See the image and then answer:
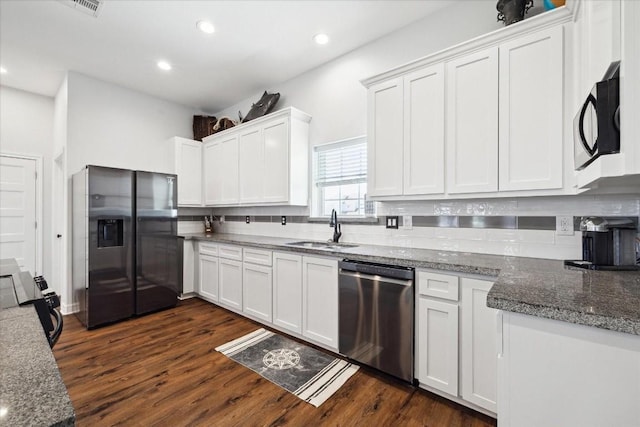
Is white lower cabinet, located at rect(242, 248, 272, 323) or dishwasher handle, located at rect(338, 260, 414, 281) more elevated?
dishwasher handle, located at rect(338, 260, 414, 281)

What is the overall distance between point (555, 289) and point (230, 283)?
10.3 feet

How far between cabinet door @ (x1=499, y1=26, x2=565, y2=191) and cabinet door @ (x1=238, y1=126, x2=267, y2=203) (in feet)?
8.42

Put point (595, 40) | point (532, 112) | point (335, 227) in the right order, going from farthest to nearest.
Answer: point (335, 227) < point (532, 112) < point (595, 40)

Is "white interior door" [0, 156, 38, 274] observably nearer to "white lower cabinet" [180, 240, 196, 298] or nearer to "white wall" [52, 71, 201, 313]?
"white wall" [52, 71, 201, 313]

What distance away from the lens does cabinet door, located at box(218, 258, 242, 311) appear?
3352mm

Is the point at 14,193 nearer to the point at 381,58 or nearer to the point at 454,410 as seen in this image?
the point at 381,58

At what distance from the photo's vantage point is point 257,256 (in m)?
3.10

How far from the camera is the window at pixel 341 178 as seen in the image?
3102mm

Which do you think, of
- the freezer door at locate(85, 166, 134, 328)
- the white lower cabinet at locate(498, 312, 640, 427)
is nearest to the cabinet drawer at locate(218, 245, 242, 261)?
the freezer door at locate(85, 166, 134, 328)

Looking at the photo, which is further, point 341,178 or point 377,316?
point 341,178

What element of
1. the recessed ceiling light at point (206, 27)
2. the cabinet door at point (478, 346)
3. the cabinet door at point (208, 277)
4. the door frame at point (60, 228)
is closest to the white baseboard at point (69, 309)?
the door frame at point (60, 228)

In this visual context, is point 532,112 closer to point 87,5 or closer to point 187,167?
point 87,5

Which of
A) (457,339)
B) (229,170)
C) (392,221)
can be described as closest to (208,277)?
(229,170)

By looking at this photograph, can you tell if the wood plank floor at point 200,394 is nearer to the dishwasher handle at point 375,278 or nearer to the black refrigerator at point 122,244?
the black refrigerator at point 122,244
